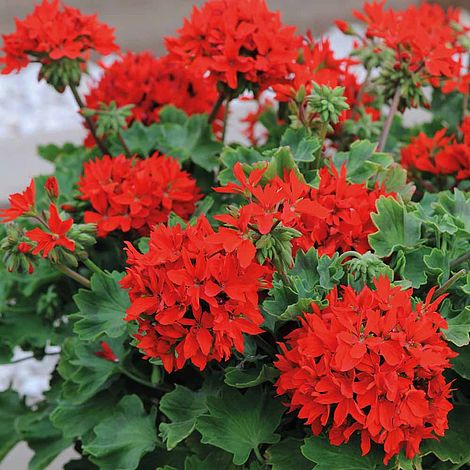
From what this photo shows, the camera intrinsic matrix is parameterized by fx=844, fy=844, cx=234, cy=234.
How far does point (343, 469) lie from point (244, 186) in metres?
0.24

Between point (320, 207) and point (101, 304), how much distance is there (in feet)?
0.87

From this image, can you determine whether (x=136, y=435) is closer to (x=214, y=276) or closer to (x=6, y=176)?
(x=214, y=276)

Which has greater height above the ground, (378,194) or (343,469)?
(378,194)

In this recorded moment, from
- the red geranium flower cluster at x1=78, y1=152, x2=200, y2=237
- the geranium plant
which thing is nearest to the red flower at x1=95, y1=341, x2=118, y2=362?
the geranium plant

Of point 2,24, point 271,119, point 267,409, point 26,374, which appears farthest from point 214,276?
point 2,24

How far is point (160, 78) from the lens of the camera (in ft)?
3.45

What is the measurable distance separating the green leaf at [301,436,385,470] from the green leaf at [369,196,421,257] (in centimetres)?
17

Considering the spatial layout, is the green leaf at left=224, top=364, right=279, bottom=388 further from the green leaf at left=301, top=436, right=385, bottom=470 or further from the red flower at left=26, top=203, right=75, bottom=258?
the red flower at left=26, top=203, right=75, bottom=258

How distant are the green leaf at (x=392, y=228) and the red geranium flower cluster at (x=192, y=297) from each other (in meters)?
0.15

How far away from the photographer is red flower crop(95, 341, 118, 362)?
Result: 87cm

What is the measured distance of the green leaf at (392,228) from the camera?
0.73m

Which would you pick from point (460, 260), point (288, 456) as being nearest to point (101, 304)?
point (288, 456)

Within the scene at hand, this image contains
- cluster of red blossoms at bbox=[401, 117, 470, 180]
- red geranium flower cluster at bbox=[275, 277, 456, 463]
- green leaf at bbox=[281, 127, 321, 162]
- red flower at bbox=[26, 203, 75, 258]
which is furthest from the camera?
A: cluster of red blossoms at bbox=[401, 117, 470, 180]

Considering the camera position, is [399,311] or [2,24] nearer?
[399,311]
